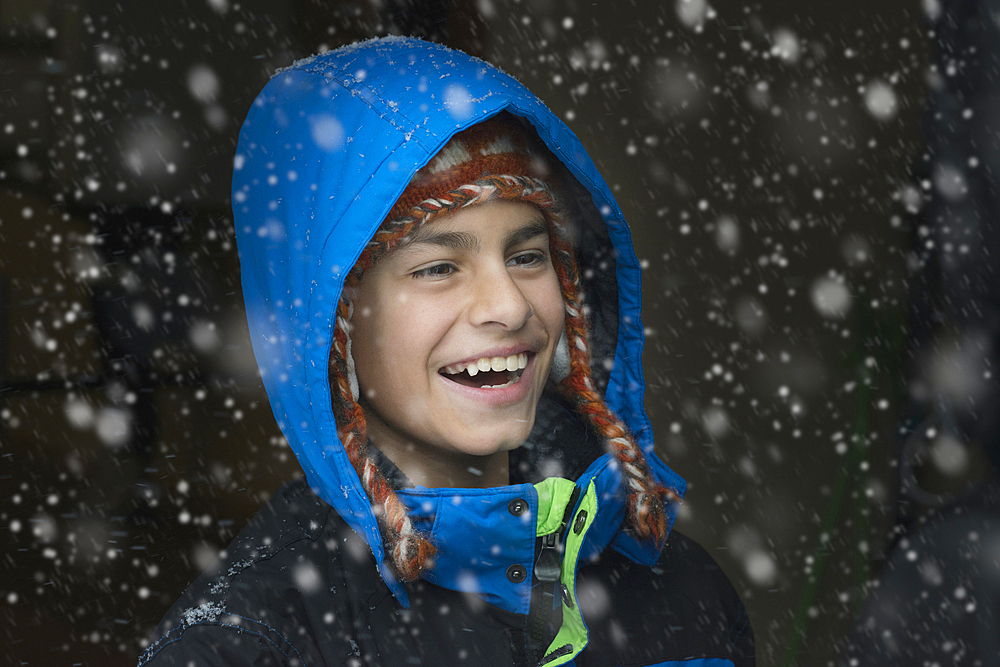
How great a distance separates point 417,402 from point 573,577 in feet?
1.15

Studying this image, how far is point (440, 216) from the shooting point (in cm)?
119

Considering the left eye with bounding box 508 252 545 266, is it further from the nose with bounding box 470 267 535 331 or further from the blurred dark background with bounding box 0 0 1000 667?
the blurred dark background with bounding box 0 0 1000 667

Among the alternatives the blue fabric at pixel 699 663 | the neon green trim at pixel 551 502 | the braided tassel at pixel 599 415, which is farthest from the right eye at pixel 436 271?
the blue fabric at pixel 699 663

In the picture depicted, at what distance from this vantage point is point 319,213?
1.18m

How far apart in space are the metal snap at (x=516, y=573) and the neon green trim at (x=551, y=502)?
54 mm

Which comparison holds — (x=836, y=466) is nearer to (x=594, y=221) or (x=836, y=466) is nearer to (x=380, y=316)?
(x=594, y=221)

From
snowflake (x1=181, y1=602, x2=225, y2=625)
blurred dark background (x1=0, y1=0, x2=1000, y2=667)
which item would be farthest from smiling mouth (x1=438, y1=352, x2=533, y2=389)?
blurred dark background (x1=0, y1=0, x2=1000, y2=667)

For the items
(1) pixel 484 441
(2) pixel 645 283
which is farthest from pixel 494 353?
(2) pixel 645 283

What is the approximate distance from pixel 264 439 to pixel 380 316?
5.96 ft

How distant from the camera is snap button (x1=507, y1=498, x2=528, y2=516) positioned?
1.14 meters

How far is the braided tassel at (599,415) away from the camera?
1381 millimetres

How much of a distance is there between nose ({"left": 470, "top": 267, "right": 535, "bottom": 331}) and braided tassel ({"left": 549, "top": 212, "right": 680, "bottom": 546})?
0.23m

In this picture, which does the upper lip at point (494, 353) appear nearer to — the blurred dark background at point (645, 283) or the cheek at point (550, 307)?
the cheek at point (550, 307)

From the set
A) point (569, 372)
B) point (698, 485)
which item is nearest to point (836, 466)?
point (698, 485)
